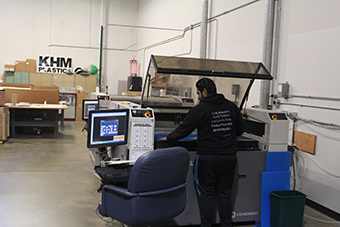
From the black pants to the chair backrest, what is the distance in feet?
1.46

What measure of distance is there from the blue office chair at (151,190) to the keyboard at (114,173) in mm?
81

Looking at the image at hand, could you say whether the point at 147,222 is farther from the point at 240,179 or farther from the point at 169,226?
the point at 240,179

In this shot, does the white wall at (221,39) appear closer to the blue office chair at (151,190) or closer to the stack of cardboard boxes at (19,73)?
the stack of cardboard boxes at (19,73)

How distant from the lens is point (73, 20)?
33.1ft

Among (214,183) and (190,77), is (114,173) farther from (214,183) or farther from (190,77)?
(190,77)

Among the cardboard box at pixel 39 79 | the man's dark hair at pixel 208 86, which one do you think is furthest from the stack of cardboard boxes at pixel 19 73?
the man's dark hair at pixel 208 86

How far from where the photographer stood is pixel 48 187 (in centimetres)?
355

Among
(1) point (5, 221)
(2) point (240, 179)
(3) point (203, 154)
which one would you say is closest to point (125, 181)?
(3) point (203, 154)

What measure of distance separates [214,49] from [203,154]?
3614 millimetres

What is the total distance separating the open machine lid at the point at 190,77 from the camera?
2.55m

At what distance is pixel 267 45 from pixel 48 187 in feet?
10.7

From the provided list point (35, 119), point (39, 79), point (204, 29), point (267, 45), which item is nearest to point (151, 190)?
point (267, 45)

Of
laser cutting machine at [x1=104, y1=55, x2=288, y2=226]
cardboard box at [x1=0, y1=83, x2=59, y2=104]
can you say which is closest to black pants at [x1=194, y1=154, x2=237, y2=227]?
laser cutting machine at [x1=104, y1=55, x2=288, y2=226]

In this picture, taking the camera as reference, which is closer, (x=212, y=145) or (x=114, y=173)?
(x=114, y=173)
